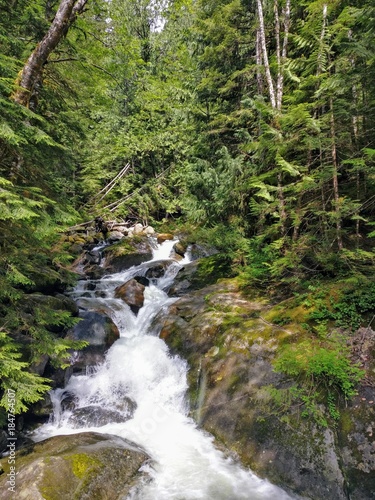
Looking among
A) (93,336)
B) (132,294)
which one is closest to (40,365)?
(93,336)

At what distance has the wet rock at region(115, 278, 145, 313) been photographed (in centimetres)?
1090

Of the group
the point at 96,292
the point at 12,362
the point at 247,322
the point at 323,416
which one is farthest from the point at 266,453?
the point at 96,292

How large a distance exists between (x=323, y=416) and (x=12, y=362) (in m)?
4.91

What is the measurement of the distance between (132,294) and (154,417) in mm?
5067

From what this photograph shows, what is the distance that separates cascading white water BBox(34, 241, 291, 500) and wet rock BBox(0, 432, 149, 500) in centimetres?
35

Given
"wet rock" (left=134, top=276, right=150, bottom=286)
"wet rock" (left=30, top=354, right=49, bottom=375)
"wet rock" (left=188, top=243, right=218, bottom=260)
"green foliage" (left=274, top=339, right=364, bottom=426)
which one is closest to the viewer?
"green foliage" (left=274, top=339, right=364, bottom=426)

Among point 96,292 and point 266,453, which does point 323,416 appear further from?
point 96,292

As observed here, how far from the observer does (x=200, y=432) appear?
6.09 m

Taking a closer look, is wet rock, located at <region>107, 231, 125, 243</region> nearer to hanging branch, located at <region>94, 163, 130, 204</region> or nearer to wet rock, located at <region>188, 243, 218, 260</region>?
hanging branch, located at <region>94, 163, 130, 204</region>

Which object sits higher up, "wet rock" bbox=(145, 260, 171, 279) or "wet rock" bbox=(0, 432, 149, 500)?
"wet rock" bbox=(145, 260, 171, 279)

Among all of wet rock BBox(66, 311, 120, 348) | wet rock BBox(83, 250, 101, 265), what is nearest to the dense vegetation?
wet rock BBox(66, 311, 120, 348)

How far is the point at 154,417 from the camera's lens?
6836mm

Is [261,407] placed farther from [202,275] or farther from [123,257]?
[123,257]

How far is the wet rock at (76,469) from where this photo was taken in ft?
14.1
